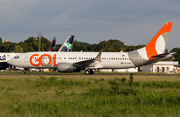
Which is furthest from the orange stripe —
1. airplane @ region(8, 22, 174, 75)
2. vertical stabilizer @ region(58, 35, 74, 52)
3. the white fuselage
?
vertical stabilizer @ region(58, 35, 74, 52)

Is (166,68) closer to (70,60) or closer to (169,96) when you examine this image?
(70,60)

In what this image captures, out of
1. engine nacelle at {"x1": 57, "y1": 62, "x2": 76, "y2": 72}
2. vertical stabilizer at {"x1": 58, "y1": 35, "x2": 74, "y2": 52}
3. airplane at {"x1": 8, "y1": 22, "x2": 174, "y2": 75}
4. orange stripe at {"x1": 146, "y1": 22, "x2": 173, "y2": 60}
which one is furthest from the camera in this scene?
vertical stabilizer at {"x1": 58, "y1": 35, "x2": 74, "y2": 52}

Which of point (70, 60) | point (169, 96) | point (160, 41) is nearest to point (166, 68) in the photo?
point (160, 41)

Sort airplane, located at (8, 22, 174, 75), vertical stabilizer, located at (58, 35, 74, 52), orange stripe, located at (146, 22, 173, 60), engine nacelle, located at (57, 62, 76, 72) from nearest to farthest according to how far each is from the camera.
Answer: engine nacelle, located at (57, 62, 76, 72), airplane, located at (8, 22, 174, 75), orange stripe, located at (146, 22, 173, 60), vertical stabilizer, located at (58, 35, 74, 52)

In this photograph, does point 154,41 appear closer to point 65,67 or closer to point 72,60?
point 72,60

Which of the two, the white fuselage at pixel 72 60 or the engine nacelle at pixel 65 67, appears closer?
the engine nacelle at pixel 65 67

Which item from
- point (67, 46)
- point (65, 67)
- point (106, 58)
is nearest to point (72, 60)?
point (65, 67)

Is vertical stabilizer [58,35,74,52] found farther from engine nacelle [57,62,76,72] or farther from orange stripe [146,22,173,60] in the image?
orange stripe [146,22,173,60]

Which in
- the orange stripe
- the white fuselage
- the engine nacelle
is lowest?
the engine nacelle

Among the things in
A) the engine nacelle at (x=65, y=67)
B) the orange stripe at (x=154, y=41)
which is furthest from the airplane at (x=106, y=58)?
the engine nacelle at (x=65, y=67)

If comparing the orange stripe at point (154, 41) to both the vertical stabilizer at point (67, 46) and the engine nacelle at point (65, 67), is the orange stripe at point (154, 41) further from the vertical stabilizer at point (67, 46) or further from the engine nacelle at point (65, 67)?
the vertical stabilizer at point (67, 46)

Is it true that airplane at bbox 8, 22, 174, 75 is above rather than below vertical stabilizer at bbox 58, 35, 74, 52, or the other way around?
below

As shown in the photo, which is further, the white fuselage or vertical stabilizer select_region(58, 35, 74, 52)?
vertical stabilizer select_region(58, 35, 74, 52)

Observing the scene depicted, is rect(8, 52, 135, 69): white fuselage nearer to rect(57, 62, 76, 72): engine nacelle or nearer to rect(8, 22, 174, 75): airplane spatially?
rect(8, 22, 174, 75): airplane
